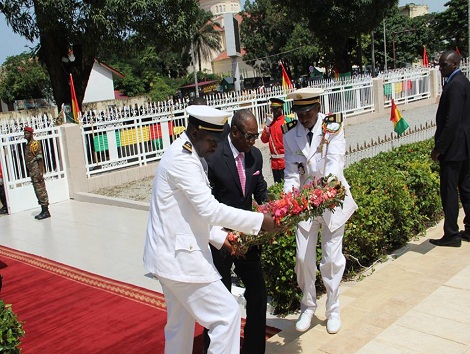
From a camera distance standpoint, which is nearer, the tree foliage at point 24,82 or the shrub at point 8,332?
the shrub at point 8,332

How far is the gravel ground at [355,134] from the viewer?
37.0 feet

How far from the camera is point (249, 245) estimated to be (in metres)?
3.35

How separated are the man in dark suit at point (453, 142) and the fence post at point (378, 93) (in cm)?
1620

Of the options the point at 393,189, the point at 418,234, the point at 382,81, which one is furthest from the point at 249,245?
the point at 382,81

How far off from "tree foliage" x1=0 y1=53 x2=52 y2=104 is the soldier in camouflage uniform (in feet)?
104

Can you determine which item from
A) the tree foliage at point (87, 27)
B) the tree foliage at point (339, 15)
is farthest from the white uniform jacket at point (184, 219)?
the tree foliage at point (339, 15)

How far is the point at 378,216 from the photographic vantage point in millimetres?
5707

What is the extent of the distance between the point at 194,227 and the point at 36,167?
25.3 ft

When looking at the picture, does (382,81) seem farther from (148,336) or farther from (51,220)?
(148,336)

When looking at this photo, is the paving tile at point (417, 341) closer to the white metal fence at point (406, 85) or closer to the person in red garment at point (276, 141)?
the person in red garment at point (276, 141)

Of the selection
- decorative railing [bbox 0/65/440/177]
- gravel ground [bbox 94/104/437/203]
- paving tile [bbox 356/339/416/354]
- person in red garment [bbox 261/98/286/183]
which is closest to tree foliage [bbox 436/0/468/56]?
gravel ground [bbox 94/104/437/203]

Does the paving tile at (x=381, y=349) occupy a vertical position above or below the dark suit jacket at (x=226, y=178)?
below

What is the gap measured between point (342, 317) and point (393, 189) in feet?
7.21

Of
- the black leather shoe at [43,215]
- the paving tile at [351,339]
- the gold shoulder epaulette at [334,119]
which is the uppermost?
the gold shoulder epaulette at [334,119]
